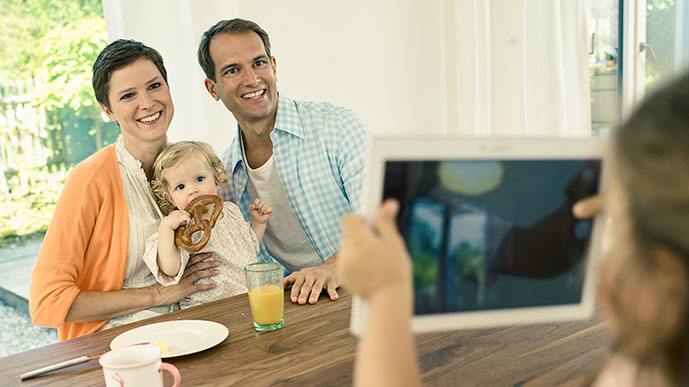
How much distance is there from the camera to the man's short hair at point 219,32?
2320 millimetres

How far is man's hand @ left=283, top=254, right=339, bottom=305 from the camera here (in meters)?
1.56

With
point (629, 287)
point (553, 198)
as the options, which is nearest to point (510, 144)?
point (553, 198)

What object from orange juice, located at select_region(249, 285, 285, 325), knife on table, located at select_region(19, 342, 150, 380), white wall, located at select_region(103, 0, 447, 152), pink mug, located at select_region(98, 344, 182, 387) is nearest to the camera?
pink mug, located at select_region(98, 344, 182, 387)

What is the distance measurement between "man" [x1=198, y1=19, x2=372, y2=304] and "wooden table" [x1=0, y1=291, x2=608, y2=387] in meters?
0.90

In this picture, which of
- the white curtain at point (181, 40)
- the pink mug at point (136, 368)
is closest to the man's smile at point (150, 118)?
the white curtain at point (181, 40)

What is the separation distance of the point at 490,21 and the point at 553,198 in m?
3.38

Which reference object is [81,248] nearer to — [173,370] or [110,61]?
[110,61]

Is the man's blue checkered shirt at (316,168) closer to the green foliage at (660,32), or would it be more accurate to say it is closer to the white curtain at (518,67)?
the white curtain at (518,67)

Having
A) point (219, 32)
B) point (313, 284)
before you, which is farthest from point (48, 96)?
point (313, 284)

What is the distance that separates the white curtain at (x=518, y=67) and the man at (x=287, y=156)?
1.87 metres

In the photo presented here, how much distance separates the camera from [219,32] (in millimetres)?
2332

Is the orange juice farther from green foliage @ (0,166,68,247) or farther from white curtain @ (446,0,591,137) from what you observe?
white curtain @ (446,0,591,137)

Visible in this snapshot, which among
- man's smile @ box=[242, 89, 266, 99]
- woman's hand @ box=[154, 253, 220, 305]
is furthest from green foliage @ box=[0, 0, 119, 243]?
woman's hand @ box=[154, 253, 220, 305]

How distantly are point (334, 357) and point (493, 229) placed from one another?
0.48 meters
